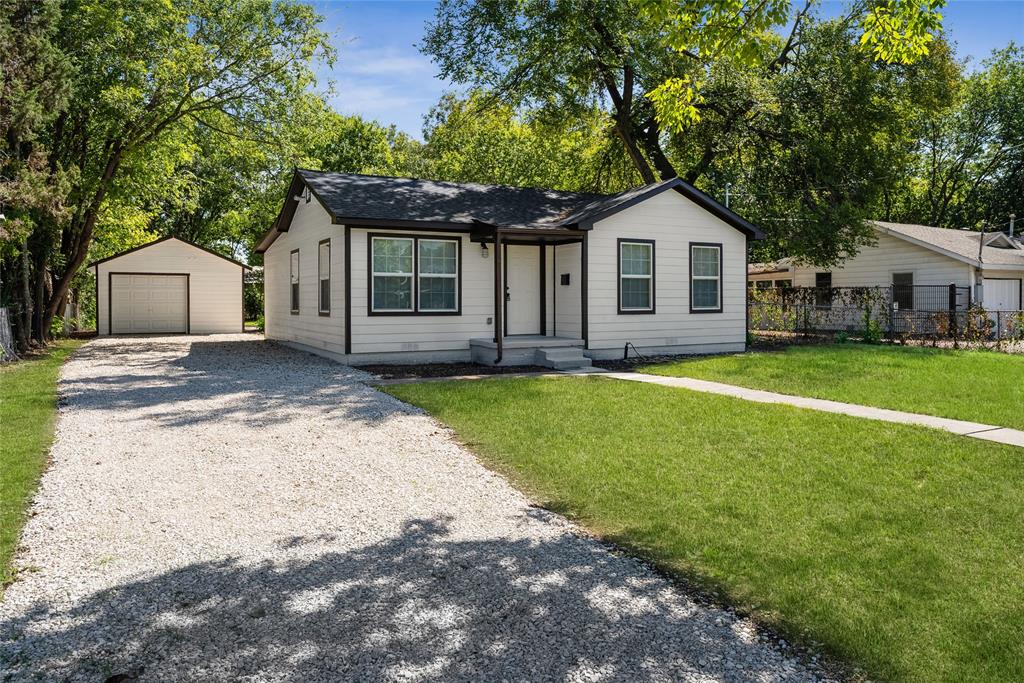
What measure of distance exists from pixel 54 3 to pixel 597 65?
13003mm

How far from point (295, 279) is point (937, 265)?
63.5 feet

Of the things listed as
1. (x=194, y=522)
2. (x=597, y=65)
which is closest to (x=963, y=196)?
(x=597, y=65)

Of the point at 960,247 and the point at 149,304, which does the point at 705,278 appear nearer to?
the point at 960,247

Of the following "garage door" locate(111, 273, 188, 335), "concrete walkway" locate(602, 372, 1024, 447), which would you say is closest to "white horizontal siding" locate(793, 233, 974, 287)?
"concrete walkway" locate(602, 372, 1024, 447)

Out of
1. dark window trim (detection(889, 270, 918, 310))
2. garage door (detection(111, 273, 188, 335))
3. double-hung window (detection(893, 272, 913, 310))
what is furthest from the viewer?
garage door (detection(111, 273, 188, 335))

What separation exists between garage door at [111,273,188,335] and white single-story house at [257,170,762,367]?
995 cm

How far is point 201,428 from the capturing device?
7.79m

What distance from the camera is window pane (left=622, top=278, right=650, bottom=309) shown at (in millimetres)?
15289

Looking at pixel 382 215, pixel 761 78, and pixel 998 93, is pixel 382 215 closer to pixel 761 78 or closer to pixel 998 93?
pixel 761 78

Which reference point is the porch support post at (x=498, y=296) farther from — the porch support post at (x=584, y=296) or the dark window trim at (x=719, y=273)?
the dark window trim at (x=719, y=273)

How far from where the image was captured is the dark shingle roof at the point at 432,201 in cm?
1385

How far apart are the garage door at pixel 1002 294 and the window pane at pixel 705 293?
1186 cm

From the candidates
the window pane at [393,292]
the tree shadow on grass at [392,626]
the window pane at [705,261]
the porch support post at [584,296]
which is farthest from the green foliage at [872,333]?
the tree shadow on grass at [392,626]

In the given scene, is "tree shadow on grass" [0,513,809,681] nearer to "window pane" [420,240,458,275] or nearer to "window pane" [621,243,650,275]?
"window pane" [420,240,458,275]
